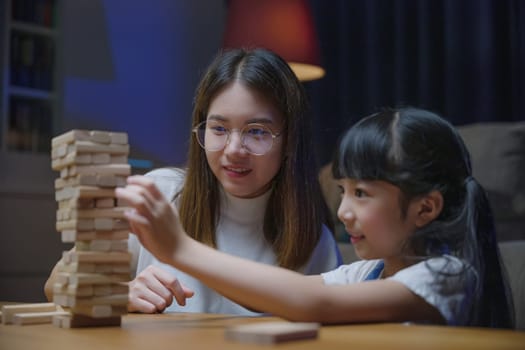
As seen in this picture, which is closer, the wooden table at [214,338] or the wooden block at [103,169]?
the wooden table at [214,338]

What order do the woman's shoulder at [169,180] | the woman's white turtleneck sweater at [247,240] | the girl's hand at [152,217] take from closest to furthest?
the girl's hand at [152,217], the woman's white turtleneck sweater at [247,240], the woman's shoulder at [169,180]

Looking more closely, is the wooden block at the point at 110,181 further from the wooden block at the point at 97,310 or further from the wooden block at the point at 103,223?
the wooden block at the point at 97,310

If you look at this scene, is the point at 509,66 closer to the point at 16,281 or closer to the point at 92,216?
the point at 16,281

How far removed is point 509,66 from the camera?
371cm

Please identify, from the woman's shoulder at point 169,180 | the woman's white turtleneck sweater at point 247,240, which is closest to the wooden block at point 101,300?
the woman's white turtleneck sweater at point 247,240

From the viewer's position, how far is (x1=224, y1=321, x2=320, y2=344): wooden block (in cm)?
76

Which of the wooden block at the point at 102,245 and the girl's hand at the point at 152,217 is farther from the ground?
the girl's hand at the point at 152,217

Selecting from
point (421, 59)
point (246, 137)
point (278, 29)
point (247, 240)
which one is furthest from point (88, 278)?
point (421, 59)

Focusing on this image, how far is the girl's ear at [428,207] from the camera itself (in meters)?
1.22

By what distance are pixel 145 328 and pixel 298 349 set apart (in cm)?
31

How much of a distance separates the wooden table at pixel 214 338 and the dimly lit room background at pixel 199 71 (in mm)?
2811

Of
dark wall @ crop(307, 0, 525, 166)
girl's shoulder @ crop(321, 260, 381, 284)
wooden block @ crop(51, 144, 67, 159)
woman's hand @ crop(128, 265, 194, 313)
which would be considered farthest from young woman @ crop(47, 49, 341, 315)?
dark wall @ crop(307, 0, 525, 166)

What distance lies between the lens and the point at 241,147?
161 centimetres

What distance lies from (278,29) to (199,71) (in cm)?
69
